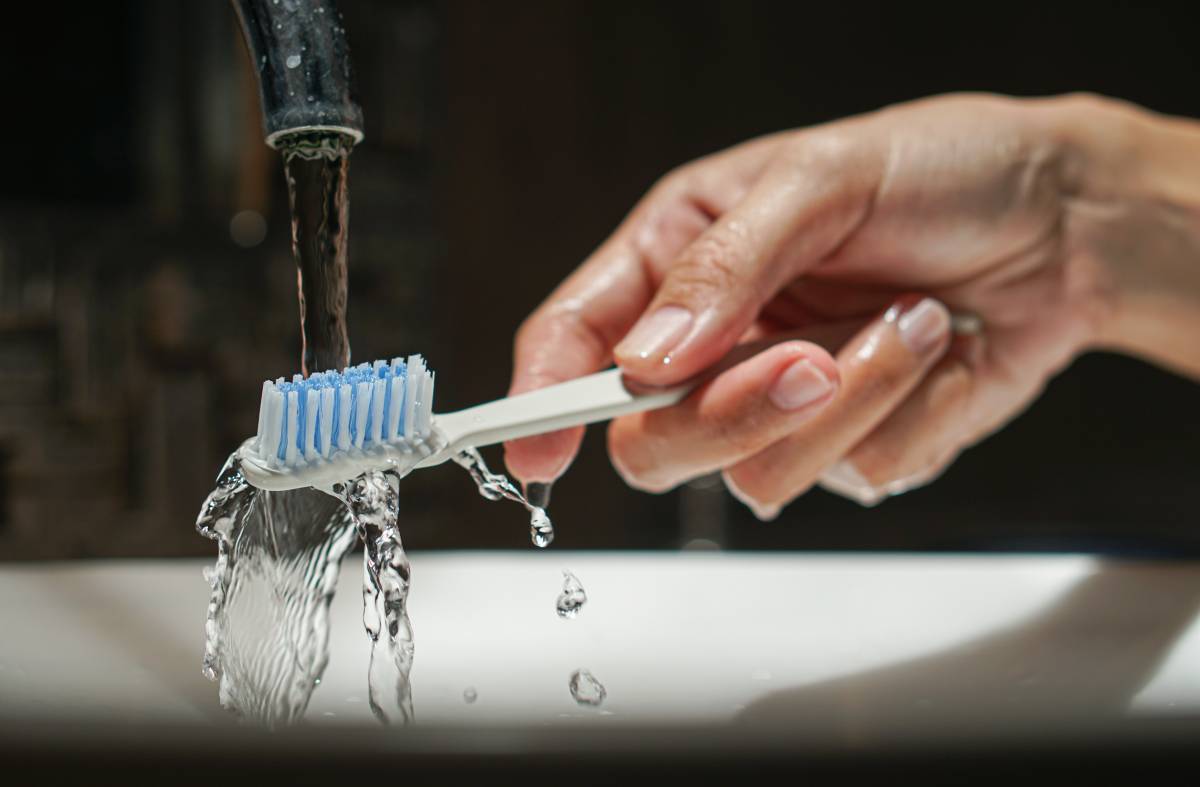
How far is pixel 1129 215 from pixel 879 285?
152 millimetres

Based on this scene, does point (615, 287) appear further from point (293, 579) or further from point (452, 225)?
point (452, 225)

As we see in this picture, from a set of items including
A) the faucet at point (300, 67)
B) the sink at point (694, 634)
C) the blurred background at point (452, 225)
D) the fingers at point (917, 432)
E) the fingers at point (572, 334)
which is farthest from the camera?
the blurred background at point (452, 225)

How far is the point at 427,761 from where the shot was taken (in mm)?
188

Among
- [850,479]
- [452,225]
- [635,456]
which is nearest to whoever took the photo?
[635,456]

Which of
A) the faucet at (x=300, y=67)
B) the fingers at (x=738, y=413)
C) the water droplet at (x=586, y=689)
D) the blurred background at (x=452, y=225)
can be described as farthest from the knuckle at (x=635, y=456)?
the blurred background at (x=452, y=225)

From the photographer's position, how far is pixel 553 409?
417 mm

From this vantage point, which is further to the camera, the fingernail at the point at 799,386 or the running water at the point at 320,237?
the fingernail at the point at 799,386

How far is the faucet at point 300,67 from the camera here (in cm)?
29

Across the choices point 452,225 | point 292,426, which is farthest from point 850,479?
point 452,225

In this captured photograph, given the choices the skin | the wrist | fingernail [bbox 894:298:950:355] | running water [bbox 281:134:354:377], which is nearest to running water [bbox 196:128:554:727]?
running water [bbox 281:134:354:377]

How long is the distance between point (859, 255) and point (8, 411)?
612 millimetres

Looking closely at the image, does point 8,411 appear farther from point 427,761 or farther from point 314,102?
point 427,761

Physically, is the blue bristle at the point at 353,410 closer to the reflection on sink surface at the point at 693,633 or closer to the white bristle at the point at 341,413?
the white bristle at the point at 341,413

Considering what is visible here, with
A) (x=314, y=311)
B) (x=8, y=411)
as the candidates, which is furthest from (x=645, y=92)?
(x=314, y=311)
